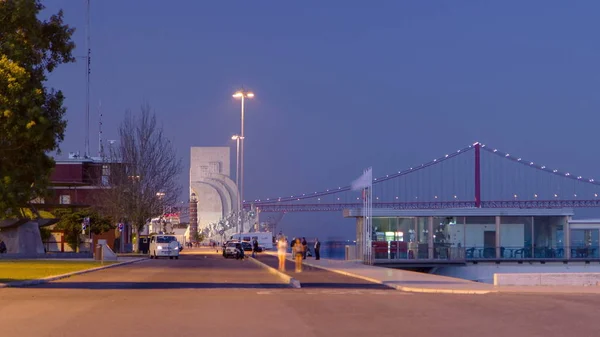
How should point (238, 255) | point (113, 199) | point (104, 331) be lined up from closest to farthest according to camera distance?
1. point (104, 331)
2. point (238, 255)
3. point (113, 199)

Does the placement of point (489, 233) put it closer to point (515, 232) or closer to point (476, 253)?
point (515, 232)

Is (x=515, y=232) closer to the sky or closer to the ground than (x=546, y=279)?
closer to the sky

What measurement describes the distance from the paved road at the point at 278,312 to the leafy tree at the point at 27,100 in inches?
139

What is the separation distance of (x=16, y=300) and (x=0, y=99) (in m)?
6.81

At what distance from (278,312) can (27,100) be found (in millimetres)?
11505

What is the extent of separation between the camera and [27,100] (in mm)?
26750

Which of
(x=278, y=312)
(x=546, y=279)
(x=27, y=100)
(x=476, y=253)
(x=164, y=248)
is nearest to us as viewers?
(x=278, y=312)

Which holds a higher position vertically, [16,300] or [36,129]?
[36,129]

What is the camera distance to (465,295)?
27203mm

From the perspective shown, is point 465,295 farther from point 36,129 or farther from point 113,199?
point 113,199

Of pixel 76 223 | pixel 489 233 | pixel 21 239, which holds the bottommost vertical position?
pixel 21 239

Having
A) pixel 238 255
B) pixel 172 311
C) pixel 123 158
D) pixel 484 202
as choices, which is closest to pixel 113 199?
pixel 123 158

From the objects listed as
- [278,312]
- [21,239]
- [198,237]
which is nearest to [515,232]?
[21,239]

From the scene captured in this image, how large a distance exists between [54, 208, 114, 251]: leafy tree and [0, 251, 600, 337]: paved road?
158 ft
